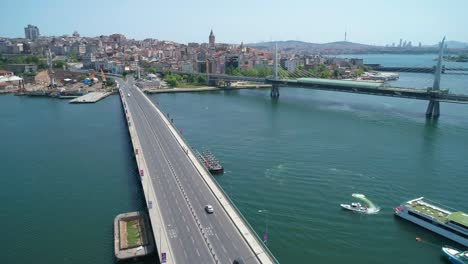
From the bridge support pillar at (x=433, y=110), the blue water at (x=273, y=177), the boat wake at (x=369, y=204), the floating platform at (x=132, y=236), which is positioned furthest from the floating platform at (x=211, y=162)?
the bridge support pillar at (x=433, y=110)

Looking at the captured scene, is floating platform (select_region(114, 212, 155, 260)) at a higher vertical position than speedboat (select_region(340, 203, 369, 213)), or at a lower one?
lower

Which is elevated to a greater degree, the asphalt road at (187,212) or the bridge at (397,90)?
the bridge at (397,90)

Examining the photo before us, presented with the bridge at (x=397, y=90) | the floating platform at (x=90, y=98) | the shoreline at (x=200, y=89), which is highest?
the bridge at (x=397, y=90)

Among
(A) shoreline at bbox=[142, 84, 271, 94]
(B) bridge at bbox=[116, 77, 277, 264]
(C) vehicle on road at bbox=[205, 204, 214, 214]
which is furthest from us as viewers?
(A) shoreline at bbox=[142, 84, 271, 94]

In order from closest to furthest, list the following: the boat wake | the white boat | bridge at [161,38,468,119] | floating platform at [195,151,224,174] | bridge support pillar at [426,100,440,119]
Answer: the white boat < the boat wake < floating platform at [195,151,224,174] < bridge at [161,38,468,119] < bridge support pillar at [426,100,440,119]

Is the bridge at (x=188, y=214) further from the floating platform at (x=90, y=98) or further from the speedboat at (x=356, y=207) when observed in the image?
the floating platform at (x=90, y=98)

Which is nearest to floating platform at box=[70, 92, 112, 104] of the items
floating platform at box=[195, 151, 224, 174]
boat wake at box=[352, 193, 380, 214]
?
floating platform at box=[195, 151, 224, 174]

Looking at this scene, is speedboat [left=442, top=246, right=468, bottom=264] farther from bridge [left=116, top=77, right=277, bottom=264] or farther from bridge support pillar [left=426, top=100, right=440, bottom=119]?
bridge support pillar [left=426, top=100, right=440, bottom=119]
